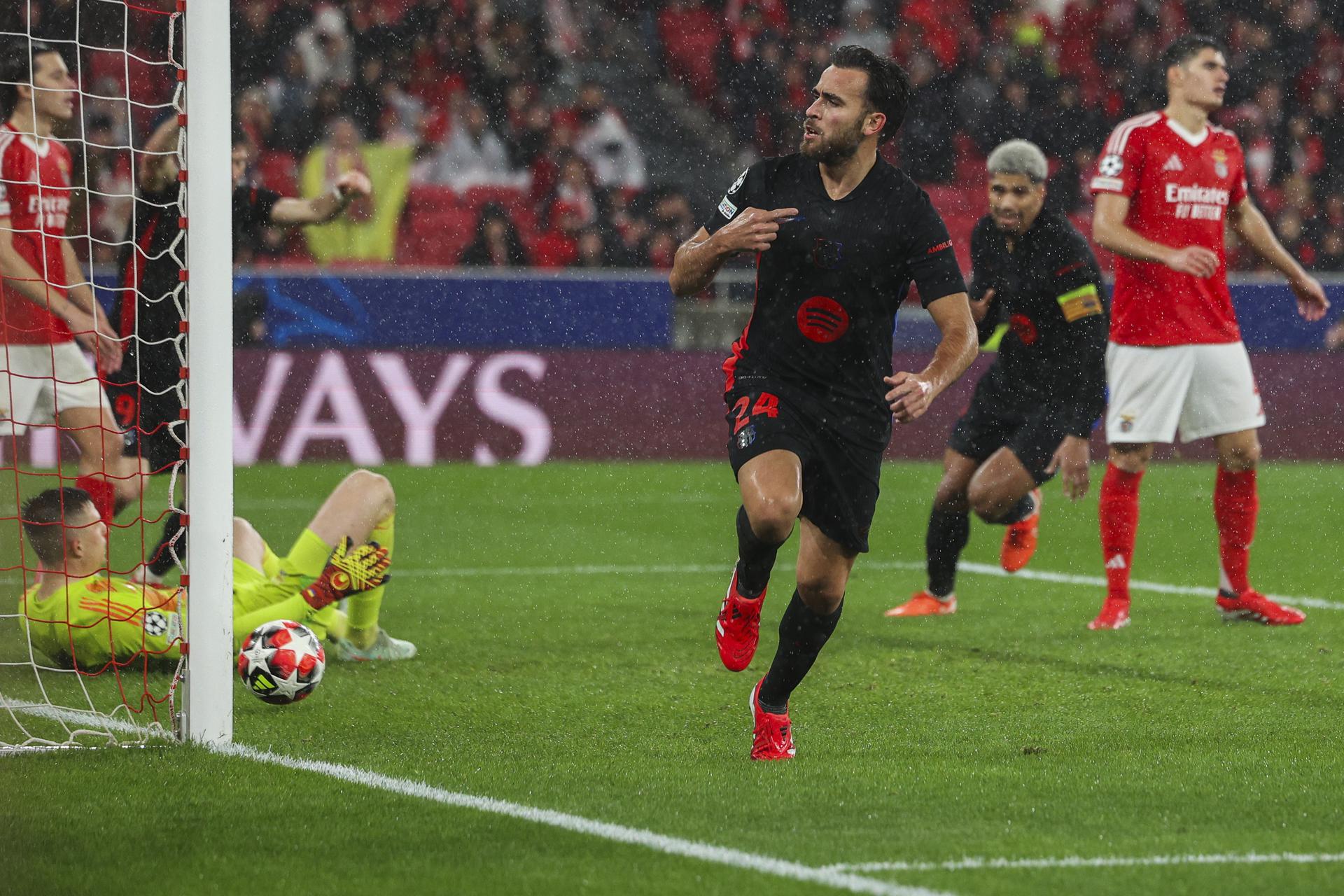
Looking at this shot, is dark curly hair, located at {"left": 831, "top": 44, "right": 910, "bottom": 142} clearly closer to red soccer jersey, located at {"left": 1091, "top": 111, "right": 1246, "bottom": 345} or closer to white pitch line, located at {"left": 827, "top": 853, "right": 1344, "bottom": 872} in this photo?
white pitch line, located at {"left": 827, "top": 853, "right": 1344, "bottom": 872}

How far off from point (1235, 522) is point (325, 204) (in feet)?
13.5

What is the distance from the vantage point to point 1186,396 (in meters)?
7.85

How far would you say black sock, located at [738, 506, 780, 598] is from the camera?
516 centimetres

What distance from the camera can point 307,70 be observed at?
1720 cm

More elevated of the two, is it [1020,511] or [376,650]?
[1020,511]

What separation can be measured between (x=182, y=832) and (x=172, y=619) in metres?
1.98

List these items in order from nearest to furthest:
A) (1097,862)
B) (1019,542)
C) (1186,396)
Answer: (1097,862) < (1186,396) < (1019,542)

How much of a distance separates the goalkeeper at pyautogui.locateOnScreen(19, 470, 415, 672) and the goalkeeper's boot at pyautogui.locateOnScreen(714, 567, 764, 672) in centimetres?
142

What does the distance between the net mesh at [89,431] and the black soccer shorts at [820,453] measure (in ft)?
5.31

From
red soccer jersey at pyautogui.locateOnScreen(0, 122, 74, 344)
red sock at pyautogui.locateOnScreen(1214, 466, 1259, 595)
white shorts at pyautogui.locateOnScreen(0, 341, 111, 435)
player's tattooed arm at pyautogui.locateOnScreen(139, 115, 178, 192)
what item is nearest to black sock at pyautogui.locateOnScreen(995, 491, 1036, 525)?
red sock at pyautogui.locateOnScreen(1214, 466, 1259, 595)

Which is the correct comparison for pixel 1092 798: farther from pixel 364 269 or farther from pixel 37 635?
pixel 364 269

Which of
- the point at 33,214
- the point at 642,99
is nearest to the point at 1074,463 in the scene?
the point at 33,214

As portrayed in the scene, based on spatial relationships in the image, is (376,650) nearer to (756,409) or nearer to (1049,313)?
(756,409)

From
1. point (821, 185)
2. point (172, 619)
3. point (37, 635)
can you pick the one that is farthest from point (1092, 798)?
point (37, 635)
